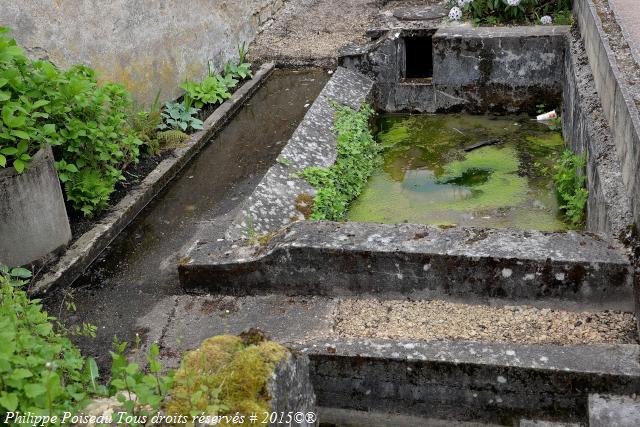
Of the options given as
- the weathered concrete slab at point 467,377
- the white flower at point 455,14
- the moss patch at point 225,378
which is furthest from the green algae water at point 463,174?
the moss patch at point 225,378

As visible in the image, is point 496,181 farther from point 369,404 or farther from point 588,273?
point 369,404

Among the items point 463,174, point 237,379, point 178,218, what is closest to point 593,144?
point 463,174

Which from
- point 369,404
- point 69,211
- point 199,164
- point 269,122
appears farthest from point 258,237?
point 269,122

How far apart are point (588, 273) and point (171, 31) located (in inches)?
230

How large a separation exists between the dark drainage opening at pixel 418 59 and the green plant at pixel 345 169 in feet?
3.98

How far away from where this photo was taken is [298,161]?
21.1 ft

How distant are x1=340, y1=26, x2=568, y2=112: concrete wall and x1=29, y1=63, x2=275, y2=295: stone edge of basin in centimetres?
166

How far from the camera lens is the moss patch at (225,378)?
8.33 ft

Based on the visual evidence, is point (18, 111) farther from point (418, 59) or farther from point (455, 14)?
point (455, 14)

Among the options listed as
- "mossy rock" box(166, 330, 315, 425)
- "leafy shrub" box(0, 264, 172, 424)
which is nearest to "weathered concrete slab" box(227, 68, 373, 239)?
"mossy rock" box(166, 330, 315, 425)

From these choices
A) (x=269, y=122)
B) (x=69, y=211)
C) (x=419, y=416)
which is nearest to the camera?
(x=419, y=416)

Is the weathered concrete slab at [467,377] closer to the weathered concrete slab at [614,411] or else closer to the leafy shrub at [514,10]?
the weathered concrete slab at [614,411]

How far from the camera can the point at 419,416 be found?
155 inches

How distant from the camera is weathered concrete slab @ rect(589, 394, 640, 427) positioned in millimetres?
3496
